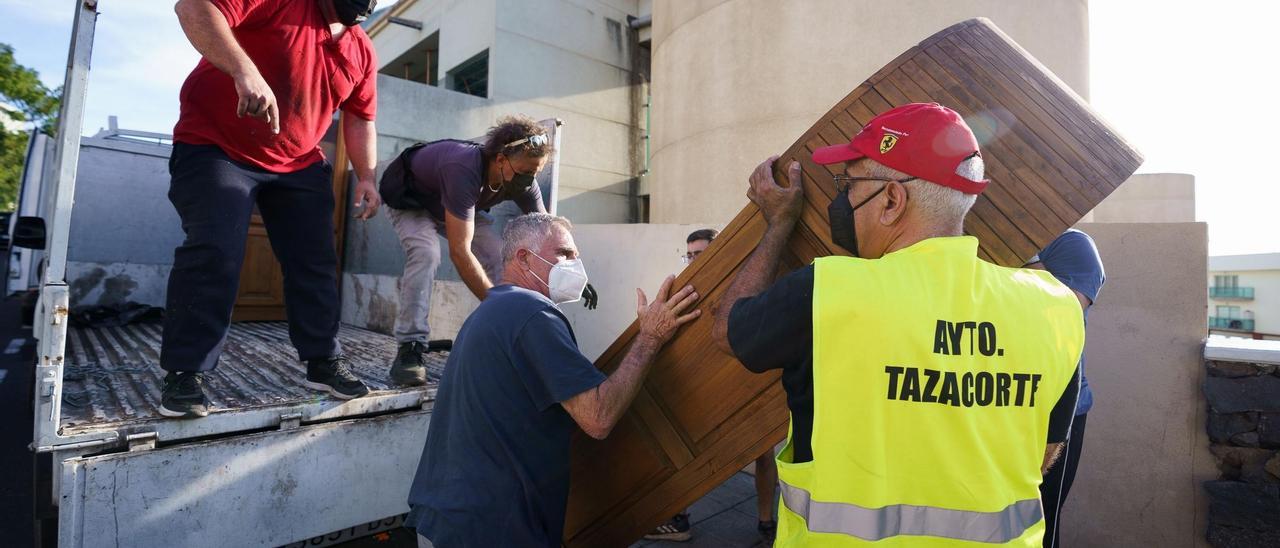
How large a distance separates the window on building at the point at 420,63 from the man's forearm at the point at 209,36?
1383 centimetres

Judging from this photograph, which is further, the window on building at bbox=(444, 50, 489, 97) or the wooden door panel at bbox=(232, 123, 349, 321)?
the window on building at bbox=(444, 50, 489, 97)

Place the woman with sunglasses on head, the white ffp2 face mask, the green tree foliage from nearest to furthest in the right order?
the white ffp2 face mask → the woman with sunglasses on head → the green tree foliage

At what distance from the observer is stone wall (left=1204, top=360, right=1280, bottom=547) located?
2.95 m

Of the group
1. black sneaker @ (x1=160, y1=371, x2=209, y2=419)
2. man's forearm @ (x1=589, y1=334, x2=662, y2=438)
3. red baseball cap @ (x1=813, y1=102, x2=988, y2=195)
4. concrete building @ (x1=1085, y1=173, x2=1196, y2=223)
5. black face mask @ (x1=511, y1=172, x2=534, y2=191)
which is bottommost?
black sneaker @ (x1=160, y1=371, x2=209, y2=419)

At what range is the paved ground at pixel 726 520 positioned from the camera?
141 inches

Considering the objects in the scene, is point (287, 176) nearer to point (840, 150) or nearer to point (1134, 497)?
point (840, 150)

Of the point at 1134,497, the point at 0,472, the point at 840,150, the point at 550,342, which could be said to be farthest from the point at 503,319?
the point at 0,472

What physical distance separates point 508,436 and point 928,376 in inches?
46.1

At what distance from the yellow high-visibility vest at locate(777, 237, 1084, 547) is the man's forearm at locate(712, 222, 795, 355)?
1.34ft

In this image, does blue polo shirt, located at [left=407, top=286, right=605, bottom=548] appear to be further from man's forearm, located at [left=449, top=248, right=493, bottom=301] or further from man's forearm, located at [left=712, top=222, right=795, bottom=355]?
man's forearm, located at [left=449, top=248, right=493, bottom=301]

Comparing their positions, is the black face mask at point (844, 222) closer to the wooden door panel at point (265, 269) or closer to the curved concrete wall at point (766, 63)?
the wooden door panel at point (265, 269)

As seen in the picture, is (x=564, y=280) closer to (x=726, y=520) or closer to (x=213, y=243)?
(x=213, y=243)

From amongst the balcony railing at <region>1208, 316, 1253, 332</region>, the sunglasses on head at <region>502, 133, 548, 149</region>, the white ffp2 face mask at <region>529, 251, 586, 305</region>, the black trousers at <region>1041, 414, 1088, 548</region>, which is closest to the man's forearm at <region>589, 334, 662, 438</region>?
the white ffp2 face mask at <region>529, 251, 586, 305</region>

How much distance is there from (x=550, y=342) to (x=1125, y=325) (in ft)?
10.6
